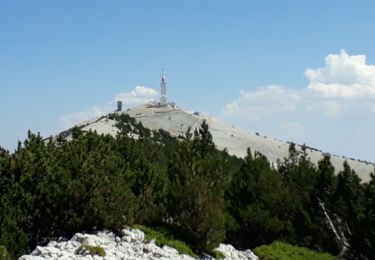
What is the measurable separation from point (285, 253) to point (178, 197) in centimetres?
537

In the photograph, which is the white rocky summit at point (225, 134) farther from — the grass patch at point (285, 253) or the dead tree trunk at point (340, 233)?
the grass patch at point (285, 253)

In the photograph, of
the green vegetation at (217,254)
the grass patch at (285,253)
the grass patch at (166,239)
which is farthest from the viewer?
the grass patch at (285,253)

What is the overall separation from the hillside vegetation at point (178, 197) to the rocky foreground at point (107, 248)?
572 mm

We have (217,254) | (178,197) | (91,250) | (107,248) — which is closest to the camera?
(91,250)

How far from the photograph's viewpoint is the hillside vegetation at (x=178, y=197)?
19766mm

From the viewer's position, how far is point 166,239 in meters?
20.8

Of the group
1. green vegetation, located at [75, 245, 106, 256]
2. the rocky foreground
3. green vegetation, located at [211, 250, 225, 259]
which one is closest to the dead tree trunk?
green vegetation, located at [211, 250, 225, 259]

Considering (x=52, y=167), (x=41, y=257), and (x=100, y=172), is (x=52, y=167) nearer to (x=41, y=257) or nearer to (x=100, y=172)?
(x=100, y=172)

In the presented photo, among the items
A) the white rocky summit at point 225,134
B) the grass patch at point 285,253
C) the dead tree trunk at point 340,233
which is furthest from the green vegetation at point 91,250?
the white rocky summit at point 225,134

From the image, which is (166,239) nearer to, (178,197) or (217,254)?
(178,197)

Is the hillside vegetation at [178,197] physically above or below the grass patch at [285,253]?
above

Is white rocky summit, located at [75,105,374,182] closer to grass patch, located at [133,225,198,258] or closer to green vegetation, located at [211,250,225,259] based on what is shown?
green vegetation, located at [211,250,225,259]

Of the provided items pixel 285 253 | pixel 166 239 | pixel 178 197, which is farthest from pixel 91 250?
pixel 285 253

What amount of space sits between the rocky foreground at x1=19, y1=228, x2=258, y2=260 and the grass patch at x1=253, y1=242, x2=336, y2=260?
3406mm
